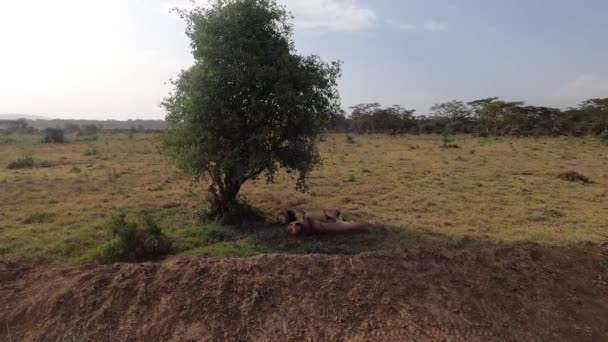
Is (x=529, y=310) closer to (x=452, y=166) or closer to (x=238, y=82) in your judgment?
(x=238, y=82)

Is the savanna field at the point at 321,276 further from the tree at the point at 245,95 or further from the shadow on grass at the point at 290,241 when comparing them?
the tree at the point at 245,95

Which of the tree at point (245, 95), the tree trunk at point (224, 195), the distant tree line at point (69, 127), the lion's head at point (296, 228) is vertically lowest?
the distant tree line at point (69, 127)

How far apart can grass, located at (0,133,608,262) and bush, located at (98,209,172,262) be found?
14.1 inches

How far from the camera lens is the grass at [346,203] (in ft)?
29.1

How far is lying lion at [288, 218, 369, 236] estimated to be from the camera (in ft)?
29.5

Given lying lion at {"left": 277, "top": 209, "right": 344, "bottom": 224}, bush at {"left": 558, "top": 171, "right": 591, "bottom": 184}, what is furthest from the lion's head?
bush at {"left": 558, "top": 171, "right": 591, "bottom": 184}

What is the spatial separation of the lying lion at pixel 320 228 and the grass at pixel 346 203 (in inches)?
7.7

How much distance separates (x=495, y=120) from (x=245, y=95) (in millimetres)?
41736

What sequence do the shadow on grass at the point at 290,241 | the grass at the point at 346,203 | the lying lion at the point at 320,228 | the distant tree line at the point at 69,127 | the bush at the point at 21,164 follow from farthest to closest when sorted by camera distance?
the distant tree line at the point at 69,127 < the bush at the point at 21,164 < the lying lion at the point at 320,228 < the grass at the point at 346,203 < the shadow on grass at the point at 290,241

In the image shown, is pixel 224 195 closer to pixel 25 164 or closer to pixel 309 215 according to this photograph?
pixel 309 215

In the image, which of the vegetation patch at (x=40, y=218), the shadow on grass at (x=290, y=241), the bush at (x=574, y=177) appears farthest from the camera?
the bush at (x=574, y=177)

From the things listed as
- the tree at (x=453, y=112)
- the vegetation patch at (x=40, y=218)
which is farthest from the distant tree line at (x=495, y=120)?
the vegetation patch at (x=40, y=218)

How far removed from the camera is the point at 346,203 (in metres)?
12.6

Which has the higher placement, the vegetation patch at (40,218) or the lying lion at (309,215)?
the lying lion at (309,215)
